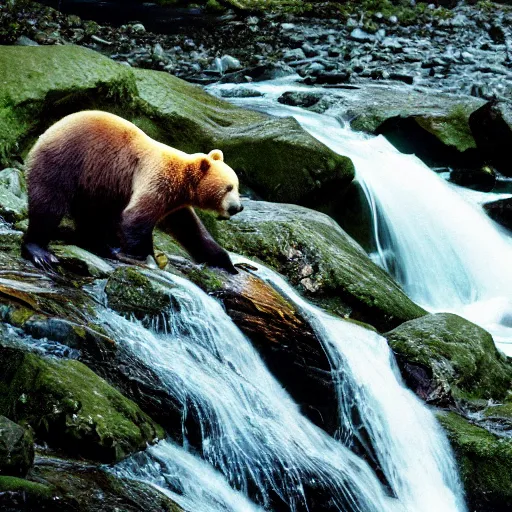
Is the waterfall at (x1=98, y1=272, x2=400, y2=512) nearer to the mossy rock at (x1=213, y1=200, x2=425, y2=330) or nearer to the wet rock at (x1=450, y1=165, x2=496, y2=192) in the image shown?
the mossy rock at (x1=213, y1=200, x2=425, y2=330)

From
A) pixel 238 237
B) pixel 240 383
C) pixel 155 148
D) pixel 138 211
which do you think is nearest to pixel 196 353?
pixel 240 383

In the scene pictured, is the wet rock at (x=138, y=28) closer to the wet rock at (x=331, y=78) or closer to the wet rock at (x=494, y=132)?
the wet rock at (x=331, y=78)

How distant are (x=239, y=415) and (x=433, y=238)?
6.55 metres

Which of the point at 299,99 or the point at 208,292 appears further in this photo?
the point at 299,99

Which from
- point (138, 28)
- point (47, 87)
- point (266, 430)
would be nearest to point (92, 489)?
point (266, 430)

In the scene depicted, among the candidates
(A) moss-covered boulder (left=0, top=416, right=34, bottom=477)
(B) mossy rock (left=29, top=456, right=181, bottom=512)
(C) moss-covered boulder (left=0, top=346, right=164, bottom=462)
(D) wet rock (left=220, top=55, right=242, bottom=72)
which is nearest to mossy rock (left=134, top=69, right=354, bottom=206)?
(C) moss-covered boulder (left=0, top=346, right=164, bottom=462)

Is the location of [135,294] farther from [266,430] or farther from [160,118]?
[160,118]

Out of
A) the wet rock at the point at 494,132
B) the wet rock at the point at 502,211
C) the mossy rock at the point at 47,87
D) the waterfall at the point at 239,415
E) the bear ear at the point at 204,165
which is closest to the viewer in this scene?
the waterfall at the point at 239,415

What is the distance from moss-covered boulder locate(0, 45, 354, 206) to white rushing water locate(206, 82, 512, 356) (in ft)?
3.64

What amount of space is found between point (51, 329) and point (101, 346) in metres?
0.34

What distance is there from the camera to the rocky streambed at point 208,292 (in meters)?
4.45

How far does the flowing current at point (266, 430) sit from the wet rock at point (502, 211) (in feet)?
19.2

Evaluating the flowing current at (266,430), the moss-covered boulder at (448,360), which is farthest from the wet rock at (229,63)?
the flowing current at (266,430)

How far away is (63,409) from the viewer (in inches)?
175
